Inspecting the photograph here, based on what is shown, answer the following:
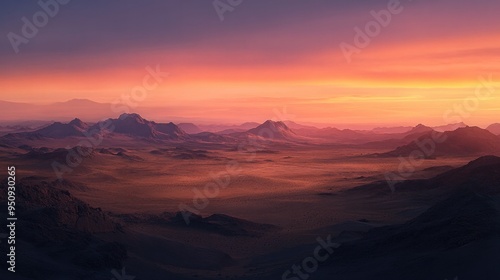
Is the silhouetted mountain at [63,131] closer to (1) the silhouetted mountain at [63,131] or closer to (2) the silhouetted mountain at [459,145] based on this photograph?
(1) the silhouetted mountain at [63,131]

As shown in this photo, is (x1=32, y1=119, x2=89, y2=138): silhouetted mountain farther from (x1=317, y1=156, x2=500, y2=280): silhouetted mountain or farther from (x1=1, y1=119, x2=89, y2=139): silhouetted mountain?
(x1=317, y1=156, x2=500, y2=280): silhouetted mountain

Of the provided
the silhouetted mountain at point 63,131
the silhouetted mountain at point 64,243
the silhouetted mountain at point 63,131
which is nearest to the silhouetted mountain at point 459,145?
the silhouetted mountain at point 64,243

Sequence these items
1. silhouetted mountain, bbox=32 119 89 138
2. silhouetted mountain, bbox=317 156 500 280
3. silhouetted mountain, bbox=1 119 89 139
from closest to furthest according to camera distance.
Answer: silhouetted mountain, bbox=317 156 500 280
silhouetted mountain, bbox=1 119 89 139
silhouetted mountain, bbox=32 119 89 138

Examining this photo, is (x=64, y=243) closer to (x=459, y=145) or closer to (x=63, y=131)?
(x=459, y=145)

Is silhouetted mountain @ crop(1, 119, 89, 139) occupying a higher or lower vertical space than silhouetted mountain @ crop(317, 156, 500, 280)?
higher

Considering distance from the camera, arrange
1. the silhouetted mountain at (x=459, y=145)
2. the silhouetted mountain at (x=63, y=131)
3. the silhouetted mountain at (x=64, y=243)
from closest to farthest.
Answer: the silhouetted mountain at (x=64, y=243) < the silhouetted mountain at (x=459, y=145) < the silhouetted mountain at (x=63, y=131)
